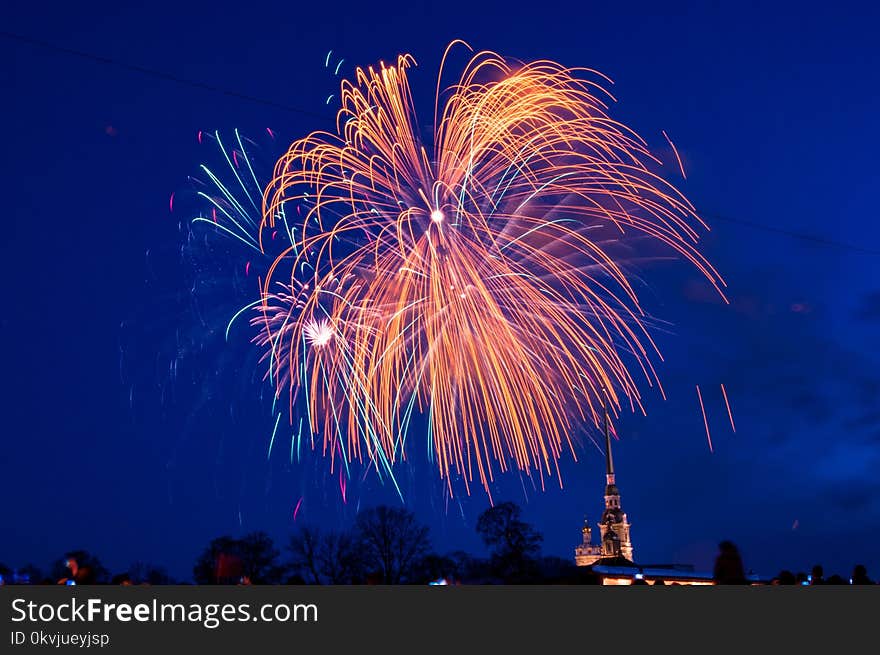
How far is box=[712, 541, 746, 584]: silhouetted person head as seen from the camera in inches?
497

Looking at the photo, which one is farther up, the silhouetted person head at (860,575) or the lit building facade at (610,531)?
the lit building facade at (610,531)

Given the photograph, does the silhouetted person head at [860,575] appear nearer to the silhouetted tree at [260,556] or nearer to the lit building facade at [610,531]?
the silhouetted tree at [260,556]

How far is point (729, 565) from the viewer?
498 inches

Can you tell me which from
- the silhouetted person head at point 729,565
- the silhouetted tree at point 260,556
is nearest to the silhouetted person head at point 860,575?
the silhouetted person head at point 729,565

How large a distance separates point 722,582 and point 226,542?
62.5 metres

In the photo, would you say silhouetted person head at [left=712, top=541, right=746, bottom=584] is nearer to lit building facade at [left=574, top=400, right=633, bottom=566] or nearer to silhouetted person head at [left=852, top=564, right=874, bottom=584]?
silhouetted person head at [left=852, top=564, right=874, bottom=584]

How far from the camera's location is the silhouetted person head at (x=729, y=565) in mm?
12633

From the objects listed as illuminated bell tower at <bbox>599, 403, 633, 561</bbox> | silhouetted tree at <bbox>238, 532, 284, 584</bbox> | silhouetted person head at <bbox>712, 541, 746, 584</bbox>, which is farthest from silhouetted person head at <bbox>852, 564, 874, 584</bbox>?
illuminated bell tower at <bbox>599, 403, 633, 561</bbox>

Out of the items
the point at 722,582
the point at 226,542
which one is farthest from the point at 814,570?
the point at 226,542

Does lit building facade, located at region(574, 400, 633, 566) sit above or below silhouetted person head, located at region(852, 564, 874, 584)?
above

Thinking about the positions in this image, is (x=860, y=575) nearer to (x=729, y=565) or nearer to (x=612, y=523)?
(x=729, y=565)

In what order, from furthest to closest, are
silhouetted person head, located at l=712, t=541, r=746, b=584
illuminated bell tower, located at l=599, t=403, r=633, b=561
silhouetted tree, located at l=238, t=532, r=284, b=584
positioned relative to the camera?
illuminated bell tower, located at l=599, t=403, r=633, b=561 → silhouetted tree, located at l=238, t=532, r=284, b=584 → silhouetted person head, located at l=712, t=541, r=746, b=584

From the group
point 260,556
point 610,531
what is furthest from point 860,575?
point 610,531
